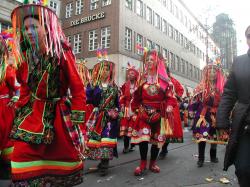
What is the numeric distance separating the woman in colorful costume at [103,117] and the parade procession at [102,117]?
18 mm

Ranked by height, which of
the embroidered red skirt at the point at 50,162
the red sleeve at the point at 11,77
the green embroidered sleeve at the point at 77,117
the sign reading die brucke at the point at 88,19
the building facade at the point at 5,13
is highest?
the sign reading die brucke at the point at 88,19

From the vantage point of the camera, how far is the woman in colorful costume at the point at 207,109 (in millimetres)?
6234

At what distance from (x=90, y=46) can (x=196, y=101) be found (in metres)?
22.7

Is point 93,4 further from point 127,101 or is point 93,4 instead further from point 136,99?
point 136,99

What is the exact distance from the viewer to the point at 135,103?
577 centimetres

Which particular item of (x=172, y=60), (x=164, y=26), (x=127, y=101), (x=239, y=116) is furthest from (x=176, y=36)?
(x=239, y=116)

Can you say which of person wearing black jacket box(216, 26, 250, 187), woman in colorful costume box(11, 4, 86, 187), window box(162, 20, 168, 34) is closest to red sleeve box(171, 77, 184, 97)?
person wearing black jacket box(216, 26, 250, 187)

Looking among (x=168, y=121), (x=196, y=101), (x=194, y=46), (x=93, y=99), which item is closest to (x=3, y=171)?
(x=93, y=99)

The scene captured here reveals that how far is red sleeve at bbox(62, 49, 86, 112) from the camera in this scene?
2.90m

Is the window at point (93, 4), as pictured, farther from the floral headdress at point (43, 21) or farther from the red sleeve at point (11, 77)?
the floral headdress at point (43, 21)

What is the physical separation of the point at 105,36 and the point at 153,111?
22525 millimetres

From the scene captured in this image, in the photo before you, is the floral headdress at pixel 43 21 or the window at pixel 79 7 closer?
the floral headdress at pixel 43 21

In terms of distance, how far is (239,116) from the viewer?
3.09m

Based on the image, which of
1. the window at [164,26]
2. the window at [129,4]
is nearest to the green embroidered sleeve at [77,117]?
the window at [129,4]
